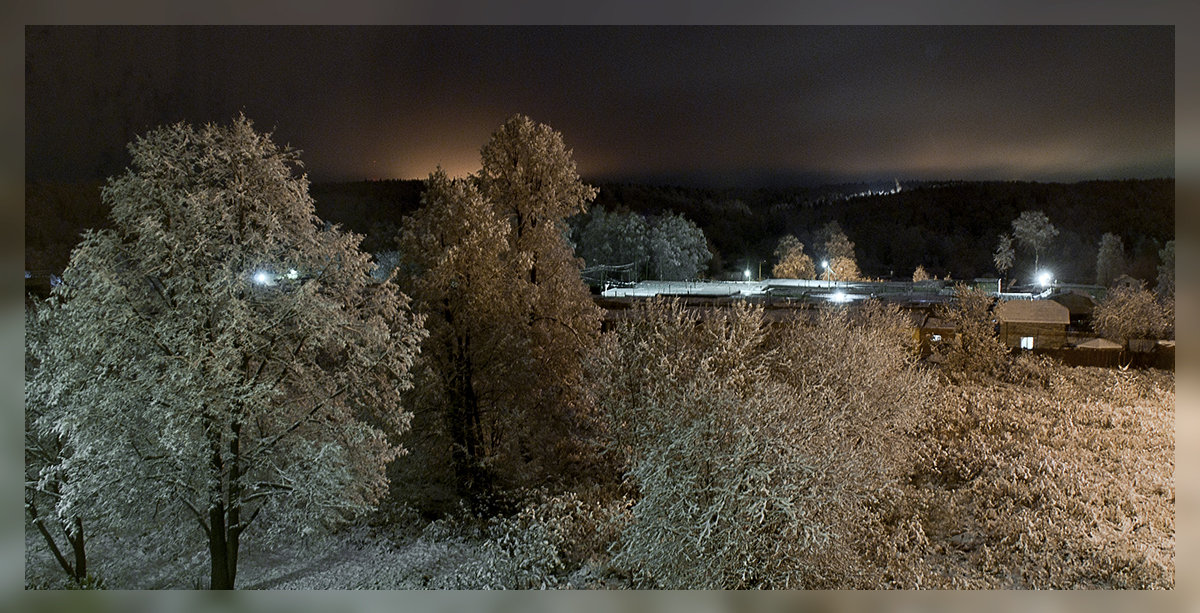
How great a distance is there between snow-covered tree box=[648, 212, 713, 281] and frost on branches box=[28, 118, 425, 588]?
89.1 ft

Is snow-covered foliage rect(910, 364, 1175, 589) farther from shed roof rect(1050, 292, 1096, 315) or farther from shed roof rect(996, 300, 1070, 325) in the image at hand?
shed roof rect(1050, 292, 1096, 315)

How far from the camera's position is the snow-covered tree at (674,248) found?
3359 cm

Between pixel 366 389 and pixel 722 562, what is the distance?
13.0 ft

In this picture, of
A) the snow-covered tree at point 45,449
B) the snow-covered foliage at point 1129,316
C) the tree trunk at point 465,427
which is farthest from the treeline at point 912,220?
the snow-covered tree at point 45,449

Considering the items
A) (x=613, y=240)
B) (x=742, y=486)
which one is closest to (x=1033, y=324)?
(x=613, y=240)

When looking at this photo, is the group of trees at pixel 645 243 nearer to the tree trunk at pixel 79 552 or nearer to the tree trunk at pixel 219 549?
the tree trunk at pixel 79 552

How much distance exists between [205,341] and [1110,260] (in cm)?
3535

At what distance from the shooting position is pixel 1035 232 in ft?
111

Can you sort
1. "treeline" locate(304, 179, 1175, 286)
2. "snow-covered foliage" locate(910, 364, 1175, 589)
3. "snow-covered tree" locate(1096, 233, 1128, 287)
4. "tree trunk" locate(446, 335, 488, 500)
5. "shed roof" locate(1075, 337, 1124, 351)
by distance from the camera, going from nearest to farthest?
1. "snow-covered foliage" locate(910, 364, 1175, 589)
2. "tree trunk" locate(446, 335, 488, 500)
3. "shed roof" locate(1075, 337, 1124, 351)
4. "treeline" locate(304, 179, 1175, 286)
5. "snow-covered tree" locate(1096, 233, 1128, 287)

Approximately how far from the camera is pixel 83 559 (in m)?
7.34

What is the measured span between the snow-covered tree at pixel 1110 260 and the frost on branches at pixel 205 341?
32649mm

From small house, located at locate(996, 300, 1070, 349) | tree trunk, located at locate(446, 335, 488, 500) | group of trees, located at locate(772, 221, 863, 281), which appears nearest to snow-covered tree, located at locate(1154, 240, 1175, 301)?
small house, located at locate(996, 300, 1070, 349)

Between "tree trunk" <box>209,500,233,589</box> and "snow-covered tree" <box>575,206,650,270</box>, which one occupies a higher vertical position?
"snow-covered tree" <box>575,206,650,270</box>

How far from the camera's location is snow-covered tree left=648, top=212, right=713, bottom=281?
3359 cm
